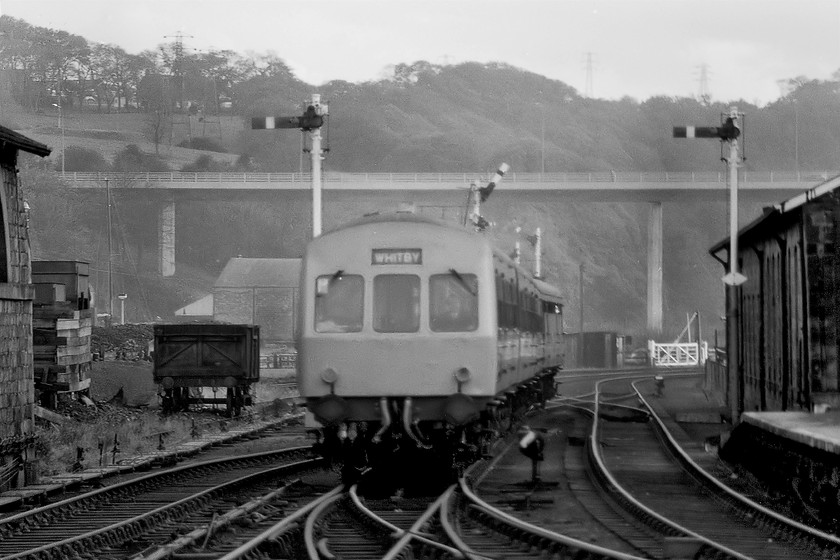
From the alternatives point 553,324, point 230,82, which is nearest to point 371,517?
point 553,324

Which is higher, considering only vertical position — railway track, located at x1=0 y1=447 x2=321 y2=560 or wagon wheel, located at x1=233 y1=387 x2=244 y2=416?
wagon wheel, located at x1=233 y1=387 x2=244 y2=416

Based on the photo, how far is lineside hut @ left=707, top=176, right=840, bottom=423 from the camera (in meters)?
17.5

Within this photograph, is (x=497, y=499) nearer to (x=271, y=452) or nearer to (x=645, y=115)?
(x=271, y=452)

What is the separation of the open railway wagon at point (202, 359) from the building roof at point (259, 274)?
4517cm

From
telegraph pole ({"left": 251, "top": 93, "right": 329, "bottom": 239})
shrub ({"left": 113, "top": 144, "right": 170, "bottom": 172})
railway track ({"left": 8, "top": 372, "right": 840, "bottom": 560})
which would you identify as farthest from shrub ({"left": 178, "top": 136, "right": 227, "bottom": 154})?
Answer: railway track ({"left": 8, "top": 372, "right": 840, "bottom": 560})

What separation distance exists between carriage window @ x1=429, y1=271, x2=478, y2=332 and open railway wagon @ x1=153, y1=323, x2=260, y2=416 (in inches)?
604

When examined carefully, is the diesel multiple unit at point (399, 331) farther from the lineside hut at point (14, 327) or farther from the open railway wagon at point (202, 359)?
the open railway wagon at point (202, 359)

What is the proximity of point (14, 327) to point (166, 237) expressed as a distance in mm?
79060

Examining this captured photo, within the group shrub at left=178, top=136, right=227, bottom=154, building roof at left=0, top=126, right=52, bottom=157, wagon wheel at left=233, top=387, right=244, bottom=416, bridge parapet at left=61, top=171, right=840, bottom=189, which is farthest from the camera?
shrub at left=178, top=136, right=227, bottom=154

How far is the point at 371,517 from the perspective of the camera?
11.9 meters

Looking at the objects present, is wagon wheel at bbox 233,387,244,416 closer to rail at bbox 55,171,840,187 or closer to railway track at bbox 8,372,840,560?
railway track at bbox 8,372,840,560

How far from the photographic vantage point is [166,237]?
3698 inches

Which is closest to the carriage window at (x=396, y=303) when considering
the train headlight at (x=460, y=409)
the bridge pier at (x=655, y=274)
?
the train headlight at (x=460, y=409)

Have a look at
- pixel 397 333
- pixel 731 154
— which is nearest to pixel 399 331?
pixel 397 333
